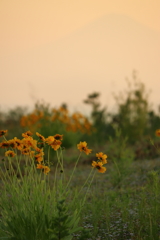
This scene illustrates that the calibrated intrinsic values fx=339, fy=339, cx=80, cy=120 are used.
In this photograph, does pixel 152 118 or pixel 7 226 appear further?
pixel 152 118

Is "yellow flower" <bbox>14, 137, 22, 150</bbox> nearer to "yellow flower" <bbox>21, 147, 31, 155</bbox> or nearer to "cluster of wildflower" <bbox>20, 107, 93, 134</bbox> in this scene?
"yellow flower" <bbox>21, 147, 31, 155</bbox>

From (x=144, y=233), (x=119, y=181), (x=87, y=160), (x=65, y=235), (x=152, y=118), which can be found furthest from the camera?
(x=152, y=118)

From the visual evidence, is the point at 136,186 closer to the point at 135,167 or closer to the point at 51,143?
the point at 135,167

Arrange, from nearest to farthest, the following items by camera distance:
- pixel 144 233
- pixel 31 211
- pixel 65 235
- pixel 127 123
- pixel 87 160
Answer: pixel 65 235 → pixel 31 211 → pixel 144 233 → pixel 87 160 → pixel 127 123

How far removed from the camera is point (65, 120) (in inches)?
372

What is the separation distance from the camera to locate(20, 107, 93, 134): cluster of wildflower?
8.95m

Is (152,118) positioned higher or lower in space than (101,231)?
higher

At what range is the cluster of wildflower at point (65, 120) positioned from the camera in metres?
8.95

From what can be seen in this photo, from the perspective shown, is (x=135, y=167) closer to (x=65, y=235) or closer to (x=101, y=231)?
(x=101, y=231)

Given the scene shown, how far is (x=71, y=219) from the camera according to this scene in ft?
8.34

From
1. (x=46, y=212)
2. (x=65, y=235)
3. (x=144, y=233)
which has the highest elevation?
(x=46, y=212)

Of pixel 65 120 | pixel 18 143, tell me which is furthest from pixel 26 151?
pixel 65 120

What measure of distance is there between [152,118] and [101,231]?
8346 mm

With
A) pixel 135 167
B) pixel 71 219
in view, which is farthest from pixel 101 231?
pixel 135 167
